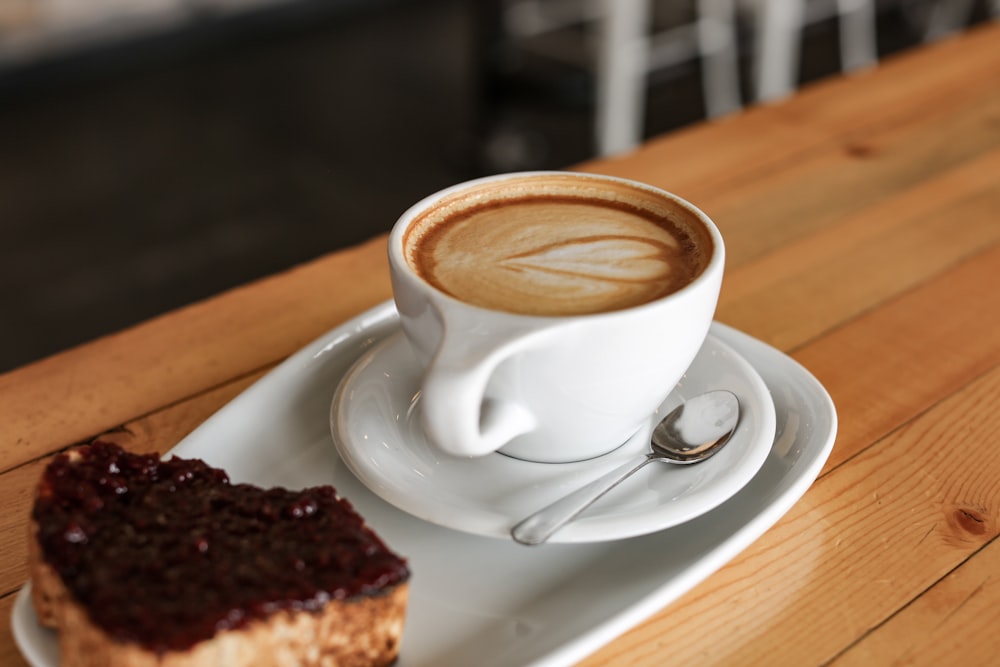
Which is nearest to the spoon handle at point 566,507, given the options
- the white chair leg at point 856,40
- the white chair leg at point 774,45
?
the white chair leg at point 774,45

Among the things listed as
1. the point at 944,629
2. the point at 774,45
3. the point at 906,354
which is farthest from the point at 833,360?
the point at 774,45

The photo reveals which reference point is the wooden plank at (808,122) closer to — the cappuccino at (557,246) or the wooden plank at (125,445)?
the cappuccino at (557,246)

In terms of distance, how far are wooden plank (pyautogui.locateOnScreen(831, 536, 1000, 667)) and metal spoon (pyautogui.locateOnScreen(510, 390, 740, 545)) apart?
15 centimetres

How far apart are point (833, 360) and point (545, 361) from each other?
0.39m

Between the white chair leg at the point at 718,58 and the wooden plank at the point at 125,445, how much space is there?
113 inches

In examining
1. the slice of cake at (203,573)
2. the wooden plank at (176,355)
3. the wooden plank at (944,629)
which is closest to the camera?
the slice of cake at (203,573)

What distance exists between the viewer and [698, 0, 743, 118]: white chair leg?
345cm

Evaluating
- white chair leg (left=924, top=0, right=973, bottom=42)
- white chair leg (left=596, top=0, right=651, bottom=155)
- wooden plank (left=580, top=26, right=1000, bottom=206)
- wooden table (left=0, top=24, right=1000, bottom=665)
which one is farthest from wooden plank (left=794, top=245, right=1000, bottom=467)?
white chair leg (left=924, top=0, right=973, bottom=42)

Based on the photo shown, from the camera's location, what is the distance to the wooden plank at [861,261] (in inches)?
37.7

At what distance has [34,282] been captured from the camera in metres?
2.49

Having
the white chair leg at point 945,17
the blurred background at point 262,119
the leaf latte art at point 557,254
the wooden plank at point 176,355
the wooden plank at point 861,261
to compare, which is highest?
the leaf latte art at point 557,254

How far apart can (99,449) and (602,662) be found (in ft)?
1.08

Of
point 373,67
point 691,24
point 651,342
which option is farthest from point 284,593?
point 691,24

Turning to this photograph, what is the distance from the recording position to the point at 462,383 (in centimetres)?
56
